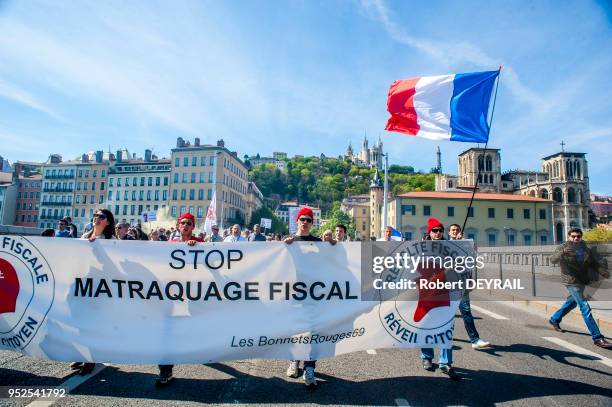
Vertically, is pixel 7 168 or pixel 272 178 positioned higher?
pixel 272 178

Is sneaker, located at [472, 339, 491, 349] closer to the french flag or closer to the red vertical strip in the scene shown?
the french flag

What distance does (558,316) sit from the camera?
7.40 meters

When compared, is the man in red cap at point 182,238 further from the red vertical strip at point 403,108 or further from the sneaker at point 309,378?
the red vertical strip at point 403,108

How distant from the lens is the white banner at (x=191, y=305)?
457cm

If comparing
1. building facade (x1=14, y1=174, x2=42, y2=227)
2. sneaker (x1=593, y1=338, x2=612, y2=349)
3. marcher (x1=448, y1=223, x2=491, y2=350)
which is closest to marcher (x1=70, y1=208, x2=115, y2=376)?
marcher (x1=448, y1=223, x2=491, y2=350)

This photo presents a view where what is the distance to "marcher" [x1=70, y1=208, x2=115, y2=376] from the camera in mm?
4762

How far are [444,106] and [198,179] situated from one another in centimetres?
7467

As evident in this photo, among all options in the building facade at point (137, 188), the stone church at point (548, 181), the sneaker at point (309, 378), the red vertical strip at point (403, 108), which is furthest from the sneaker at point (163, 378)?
the stone church at point (548, 181)

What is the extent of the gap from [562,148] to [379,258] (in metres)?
144

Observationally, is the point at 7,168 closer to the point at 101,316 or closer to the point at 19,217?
the point at 19,217

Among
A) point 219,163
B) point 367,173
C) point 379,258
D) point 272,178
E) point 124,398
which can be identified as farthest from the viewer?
point 367,173

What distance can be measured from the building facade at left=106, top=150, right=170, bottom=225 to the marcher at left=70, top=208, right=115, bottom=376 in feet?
256

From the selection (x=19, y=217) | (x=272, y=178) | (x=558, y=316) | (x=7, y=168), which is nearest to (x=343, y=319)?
(x=558, y=316)

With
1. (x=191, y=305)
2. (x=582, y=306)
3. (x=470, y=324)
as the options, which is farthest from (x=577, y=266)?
(x=191, y=305)
